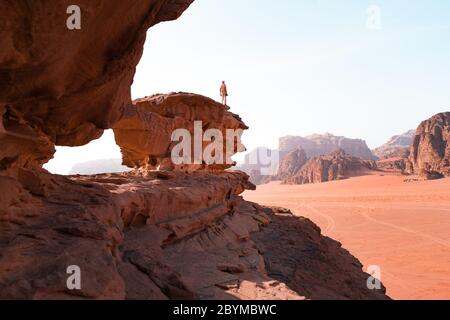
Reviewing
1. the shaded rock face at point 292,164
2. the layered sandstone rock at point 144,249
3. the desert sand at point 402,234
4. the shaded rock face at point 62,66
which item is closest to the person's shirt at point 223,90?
the layered sandstone rock at point 144,249

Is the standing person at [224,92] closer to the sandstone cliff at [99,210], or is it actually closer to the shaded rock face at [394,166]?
the sandstone cliff at [99,210]

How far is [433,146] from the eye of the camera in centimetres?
4653

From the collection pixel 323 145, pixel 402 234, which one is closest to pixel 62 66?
pixel 402 234

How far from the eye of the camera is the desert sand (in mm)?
10617

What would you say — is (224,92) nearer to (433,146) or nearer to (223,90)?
(223,90)

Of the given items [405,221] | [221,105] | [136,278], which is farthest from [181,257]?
[405,221]

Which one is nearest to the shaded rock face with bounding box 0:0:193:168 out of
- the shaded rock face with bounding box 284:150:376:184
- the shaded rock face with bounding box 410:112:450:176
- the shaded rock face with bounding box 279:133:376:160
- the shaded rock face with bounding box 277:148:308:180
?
the shaded rock face with bounding box 410:112:450:176

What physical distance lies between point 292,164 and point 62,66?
70.2 meters

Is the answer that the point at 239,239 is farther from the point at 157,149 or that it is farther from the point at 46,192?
the point at 157,149

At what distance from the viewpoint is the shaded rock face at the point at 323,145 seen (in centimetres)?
9544

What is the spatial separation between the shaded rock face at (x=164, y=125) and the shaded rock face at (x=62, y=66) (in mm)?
4592

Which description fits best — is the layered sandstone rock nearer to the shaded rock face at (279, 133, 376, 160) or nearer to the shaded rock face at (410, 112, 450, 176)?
the shaded rock face at (410, 112, 450, 176)

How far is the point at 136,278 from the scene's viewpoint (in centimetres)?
344

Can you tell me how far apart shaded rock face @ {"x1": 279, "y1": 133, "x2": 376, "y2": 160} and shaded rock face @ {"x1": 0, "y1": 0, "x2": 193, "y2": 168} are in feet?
299
